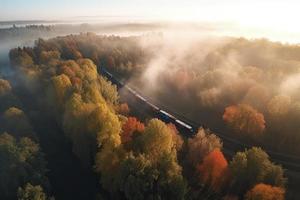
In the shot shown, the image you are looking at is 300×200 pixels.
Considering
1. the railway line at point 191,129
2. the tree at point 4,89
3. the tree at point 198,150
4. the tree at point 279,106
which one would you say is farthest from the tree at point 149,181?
the tree at point 4,89

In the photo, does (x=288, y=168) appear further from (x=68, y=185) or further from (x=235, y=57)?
(x=235, y=57)

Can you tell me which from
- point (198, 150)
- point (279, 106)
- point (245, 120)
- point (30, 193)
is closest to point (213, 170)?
point (198, 150)

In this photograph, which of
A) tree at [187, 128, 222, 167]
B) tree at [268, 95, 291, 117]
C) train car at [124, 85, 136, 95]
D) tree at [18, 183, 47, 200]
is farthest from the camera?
train car at [124, 85, 136, 95]

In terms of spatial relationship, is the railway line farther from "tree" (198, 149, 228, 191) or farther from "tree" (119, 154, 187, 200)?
"tree" (119, 154, 187, 200)

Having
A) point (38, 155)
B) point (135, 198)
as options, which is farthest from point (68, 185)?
point (135, 198)

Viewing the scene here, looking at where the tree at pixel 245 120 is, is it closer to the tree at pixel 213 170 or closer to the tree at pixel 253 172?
the tree at pixel 213 170

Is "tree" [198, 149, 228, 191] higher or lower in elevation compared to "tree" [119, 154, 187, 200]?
lower

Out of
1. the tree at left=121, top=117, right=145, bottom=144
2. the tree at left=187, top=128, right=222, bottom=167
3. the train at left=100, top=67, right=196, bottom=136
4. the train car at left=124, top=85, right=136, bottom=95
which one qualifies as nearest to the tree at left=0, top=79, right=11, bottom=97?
the train at left=100, top=67, right=196, bottom=136

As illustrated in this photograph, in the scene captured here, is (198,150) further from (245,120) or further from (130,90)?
(130,90)
